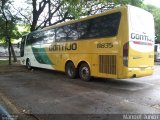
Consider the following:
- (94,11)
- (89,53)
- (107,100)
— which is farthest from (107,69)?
(94,11)

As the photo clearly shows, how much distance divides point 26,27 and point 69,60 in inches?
607

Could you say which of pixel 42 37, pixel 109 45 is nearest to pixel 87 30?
pixel 109 45

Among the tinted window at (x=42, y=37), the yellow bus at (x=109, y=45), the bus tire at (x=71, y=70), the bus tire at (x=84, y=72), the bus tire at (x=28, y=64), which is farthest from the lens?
the bus tire at (x=28, y=64)

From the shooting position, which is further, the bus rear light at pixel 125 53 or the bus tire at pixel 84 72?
the bus tire at pixel 84 72

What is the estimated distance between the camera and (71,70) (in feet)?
45.2

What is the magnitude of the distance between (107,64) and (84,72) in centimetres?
184

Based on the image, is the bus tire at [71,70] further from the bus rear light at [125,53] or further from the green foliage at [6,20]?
the green foliage at [6,20]

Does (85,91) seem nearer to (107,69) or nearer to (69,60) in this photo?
(107,69)

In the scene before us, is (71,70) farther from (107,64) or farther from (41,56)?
(41,56)

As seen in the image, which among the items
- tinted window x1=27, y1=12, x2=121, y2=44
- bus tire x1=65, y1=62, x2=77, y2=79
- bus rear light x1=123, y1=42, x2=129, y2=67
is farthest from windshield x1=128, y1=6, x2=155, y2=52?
bus tire x1=65, y1=62, x2=77, y2=79

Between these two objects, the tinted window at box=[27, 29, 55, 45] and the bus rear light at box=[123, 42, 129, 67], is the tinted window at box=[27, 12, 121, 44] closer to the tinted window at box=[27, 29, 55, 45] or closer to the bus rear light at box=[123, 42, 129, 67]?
the tinted window at box=[27, 29, 55, 45]

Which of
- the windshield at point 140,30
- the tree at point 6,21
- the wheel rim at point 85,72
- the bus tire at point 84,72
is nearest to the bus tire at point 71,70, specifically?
the bus tire at point 84,72

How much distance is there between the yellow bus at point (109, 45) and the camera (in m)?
10.5

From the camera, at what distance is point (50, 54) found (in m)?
16.0
